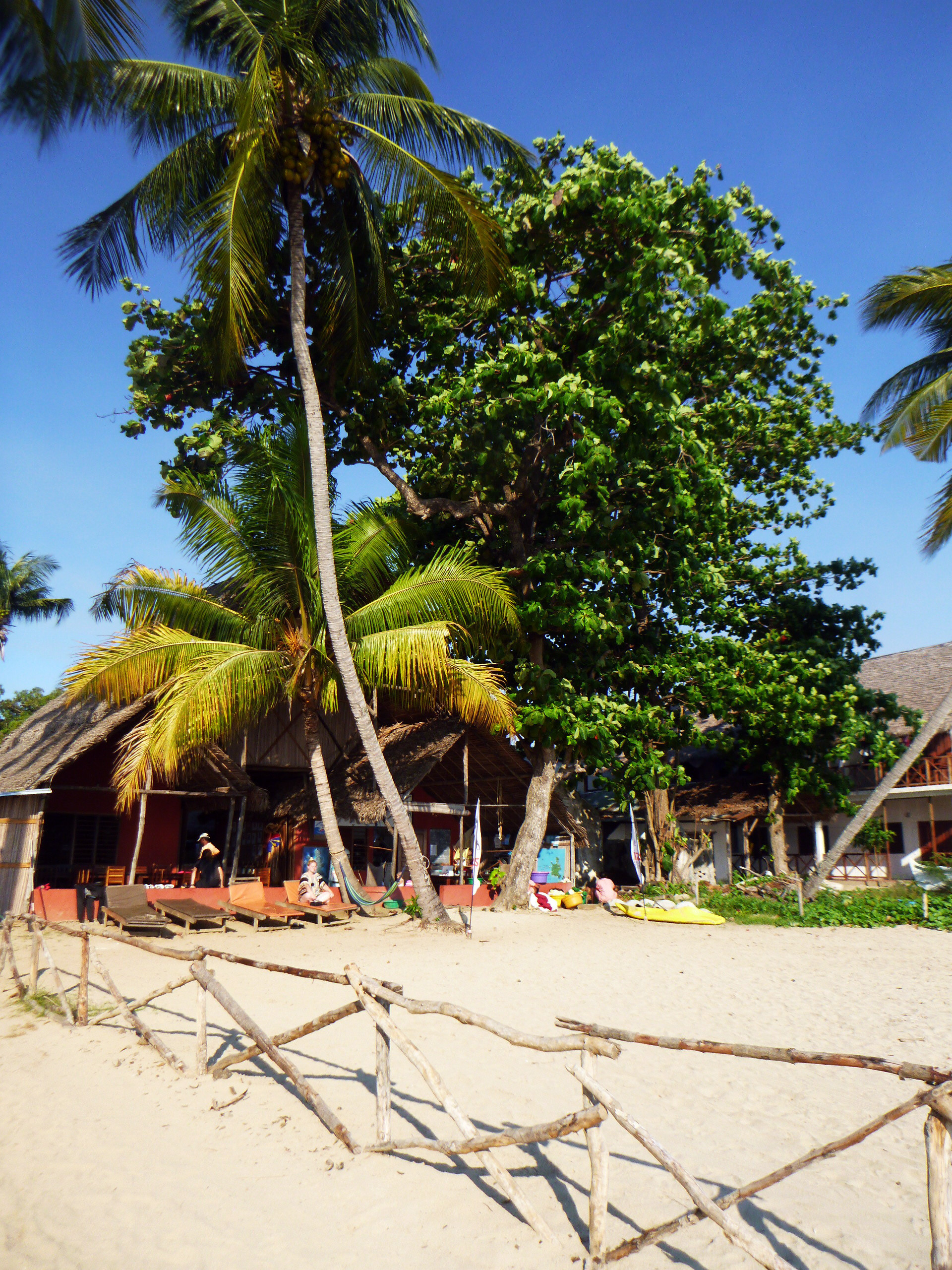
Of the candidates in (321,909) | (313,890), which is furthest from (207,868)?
(321,909)

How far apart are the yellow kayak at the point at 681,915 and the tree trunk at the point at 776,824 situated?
18.8 ft

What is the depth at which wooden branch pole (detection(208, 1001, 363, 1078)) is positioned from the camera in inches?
201

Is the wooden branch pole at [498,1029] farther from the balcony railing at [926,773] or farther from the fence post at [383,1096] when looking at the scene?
the balcony railing at [926,773]

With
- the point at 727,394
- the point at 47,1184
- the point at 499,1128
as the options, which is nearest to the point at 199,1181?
the point at 47,1184

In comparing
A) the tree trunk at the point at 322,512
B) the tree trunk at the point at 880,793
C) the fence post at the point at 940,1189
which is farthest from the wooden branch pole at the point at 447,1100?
the tree trunk at the point at 880,793

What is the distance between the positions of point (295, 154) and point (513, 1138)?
12.3 metres

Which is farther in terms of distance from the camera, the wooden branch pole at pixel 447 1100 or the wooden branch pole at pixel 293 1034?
the wooden branch pole at pixel 293 1034

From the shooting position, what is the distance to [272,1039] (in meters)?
5.44

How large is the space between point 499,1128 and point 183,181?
12525mm

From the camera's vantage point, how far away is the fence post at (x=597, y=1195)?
3.58 meters

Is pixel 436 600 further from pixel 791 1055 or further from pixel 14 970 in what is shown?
pixel 791 1055

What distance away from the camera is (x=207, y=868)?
1555 cm

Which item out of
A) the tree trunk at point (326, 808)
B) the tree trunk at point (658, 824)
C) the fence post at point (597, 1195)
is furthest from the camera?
the tree trunk at point (658, 824)

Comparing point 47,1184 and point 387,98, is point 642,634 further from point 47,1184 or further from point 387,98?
point 47,1184
